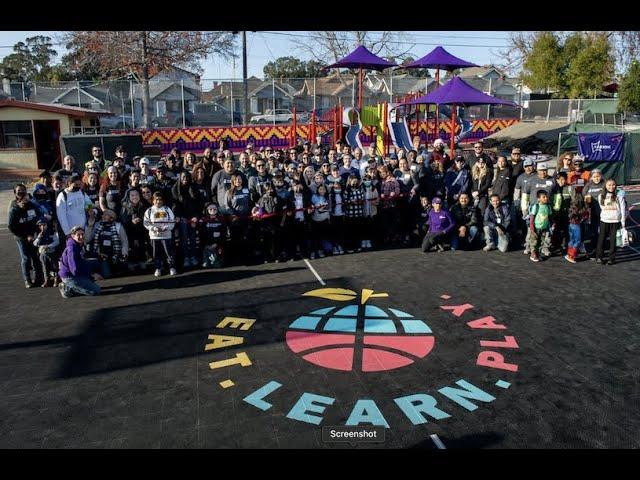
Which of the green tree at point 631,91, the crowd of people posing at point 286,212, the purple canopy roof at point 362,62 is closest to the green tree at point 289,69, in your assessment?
the green tree at point 631,91

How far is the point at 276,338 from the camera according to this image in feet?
23.1

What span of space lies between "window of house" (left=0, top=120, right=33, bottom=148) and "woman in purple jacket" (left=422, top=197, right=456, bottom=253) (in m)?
19.2

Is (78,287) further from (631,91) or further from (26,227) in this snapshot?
(631,91)

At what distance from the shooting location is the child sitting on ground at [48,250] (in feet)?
29.8

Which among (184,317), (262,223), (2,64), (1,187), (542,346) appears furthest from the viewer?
(2,64)

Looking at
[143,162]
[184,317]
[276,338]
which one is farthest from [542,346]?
[143,162]

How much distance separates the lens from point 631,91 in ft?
85.1

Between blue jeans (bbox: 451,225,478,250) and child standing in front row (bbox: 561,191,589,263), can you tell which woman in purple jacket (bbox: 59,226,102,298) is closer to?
blue jeans (bbox: 451,225,478,250)

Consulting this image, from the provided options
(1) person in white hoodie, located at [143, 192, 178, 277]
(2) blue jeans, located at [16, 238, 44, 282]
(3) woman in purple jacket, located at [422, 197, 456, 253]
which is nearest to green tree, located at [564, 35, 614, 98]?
(3) woman in purple jacket, located at [422, 197, 456, 253]

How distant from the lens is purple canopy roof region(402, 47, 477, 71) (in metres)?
18.2

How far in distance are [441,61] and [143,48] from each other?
21.7 meters

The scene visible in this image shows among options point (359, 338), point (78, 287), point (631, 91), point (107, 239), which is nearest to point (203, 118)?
point (631, 91)

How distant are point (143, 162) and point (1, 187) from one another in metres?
13.3

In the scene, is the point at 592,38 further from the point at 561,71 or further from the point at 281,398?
the point at 281,398
